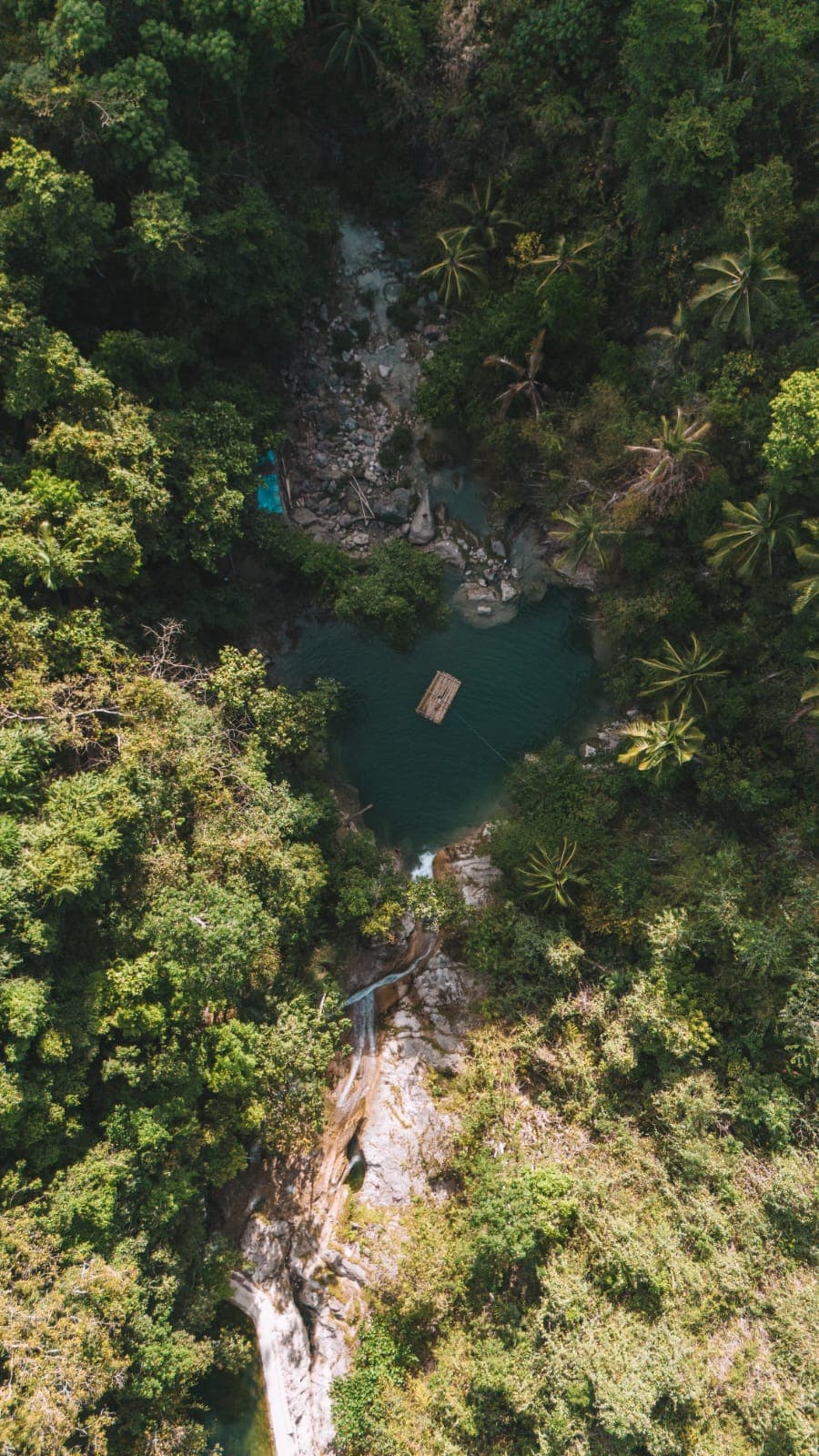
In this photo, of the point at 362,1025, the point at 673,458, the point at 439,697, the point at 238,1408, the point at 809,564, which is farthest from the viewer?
the point at 439,697

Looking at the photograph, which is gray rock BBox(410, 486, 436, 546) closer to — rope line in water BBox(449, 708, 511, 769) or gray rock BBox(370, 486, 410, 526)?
gray rock BBox(370, 486, 410, 526)

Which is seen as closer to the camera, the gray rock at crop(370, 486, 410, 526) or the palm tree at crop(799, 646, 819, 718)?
the palm tree at crop(799, 646, 819, 718)

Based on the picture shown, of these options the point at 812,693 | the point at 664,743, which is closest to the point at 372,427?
the point at 664,743

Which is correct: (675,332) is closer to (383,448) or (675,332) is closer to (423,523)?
(423,523)

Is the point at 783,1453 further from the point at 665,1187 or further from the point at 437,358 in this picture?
the point at 437,358

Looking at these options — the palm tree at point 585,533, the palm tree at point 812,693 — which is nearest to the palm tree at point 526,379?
the palm tree at point 585,533

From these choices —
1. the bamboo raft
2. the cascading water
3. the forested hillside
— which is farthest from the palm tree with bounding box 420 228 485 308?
the cascading water

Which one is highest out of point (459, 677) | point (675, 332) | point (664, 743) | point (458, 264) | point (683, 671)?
point (458, 264)

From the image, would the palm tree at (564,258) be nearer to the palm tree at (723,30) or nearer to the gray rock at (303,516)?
the palm tree at (723,30)
